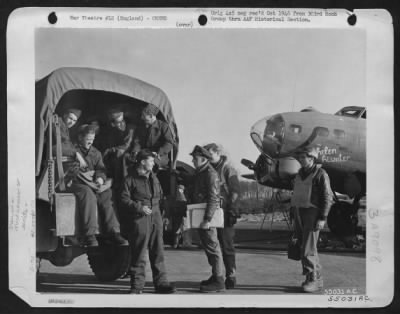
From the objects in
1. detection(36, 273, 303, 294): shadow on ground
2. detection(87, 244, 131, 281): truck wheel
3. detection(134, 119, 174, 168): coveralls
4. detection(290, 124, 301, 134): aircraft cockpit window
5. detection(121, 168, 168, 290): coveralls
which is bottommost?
detection(36, 273, 303, 294): shadow on ground

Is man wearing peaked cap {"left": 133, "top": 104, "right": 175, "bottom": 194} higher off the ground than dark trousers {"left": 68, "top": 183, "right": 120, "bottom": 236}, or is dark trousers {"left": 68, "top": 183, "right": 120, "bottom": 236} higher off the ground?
man wearing peaked cap {"left": 133, "top": 104, "right": 175, "bottom": 194}

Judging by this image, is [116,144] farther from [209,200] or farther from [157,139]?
[209,200]

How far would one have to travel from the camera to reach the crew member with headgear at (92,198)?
11.9 feet

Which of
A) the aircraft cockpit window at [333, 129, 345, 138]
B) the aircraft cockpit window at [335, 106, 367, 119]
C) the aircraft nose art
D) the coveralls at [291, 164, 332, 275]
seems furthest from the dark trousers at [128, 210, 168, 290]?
the aircraft cockpit window at [335, 106, 367, 119]

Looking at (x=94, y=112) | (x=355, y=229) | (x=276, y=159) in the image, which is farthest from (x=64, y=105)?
(x=355, y=229)

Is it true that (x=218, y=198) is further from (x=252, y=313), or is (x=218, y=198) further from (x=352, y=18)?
(x=352, y=18)

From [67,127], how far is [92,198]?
54 cm

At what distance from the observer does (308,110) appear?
3.74 m

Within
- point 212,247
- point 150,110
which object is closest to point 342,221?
point 212,247

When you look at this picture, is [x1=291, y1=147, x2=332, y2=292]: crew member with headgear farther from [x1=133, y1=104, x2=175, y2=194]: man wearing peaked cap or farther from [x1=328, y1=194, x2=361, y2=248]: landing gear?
[x1=133, y1=104, x2=175, y2=194]: man wearing peaked cap

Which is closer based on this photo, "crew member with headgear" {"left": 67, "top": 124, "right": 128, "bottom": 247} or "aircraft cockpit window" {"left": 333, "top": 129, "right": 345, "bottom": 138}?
"crew member with headgear" {"left": 67, "top": 124, "right": 128, "bottom": 247}

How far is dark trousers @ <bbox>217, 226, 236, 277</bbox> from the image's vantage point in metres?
3.72

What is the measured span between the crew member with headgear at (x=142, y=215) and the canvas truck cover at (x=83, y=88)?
0.32 metres

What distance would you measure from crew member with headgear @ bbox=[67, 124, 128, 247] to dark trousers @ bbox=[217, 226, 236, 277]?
27.2 inches
